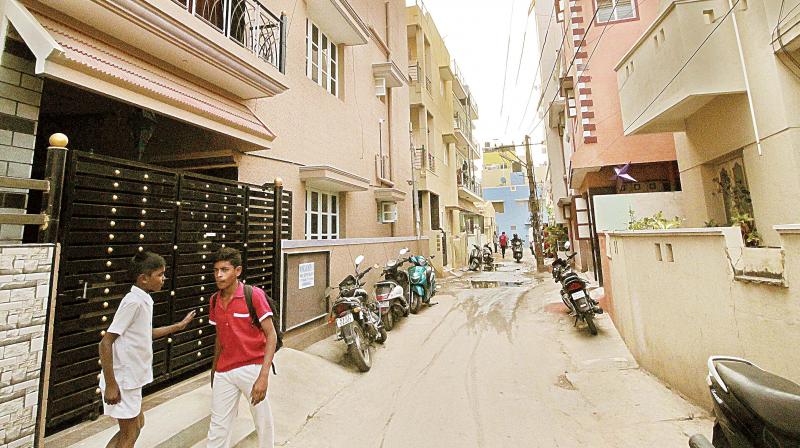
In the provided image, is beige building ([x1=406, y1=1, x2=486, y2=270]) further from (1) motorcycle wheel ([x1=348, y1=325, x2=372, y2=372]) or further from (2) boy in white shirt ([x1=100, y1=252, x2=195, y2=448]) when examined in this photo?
(2) boy in white shirt ([x1=100, y1=252, x2=195, y2=448])

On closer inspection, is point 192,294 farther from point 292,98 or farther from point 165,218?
point 292,98

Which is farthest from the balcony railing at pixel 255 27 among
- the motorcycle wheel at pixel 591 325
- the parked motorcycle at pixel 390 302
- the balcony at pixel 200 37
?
the motorcycle wheel at pixel 591 325

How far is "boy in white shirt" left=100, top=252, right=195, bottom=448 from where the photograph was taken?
1981 mm

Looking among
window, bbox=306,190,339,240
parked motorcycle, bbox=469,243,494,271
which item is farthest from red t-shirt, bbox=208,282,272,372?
parked motorcycle, bbox=469,243,494,271

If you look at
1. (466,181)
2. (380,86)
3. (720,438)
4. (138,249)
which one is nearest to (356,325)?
(138,249)

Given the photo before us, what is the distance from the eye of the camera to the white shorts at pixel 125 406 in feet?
6.57

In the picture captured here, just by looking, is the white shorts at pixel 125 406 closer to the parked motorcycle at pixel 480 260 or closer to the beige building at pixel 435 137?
the beige building at pixel 435 137

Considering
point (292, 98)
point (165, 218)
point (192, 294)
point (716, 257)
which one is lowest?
point (192, 294)

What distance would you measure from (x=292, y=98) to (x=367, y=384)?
16.3ft

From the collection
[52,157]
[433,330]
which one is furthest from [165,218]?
[433,330]

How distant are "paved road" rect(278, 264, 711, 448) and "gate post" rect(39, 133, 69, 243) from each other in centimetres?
244

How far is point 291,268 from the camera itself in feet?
16.4

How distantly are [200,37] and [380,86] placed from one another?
244 inches

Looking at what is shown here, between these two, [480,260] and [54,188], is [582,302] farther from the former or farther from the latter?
[480,260]
